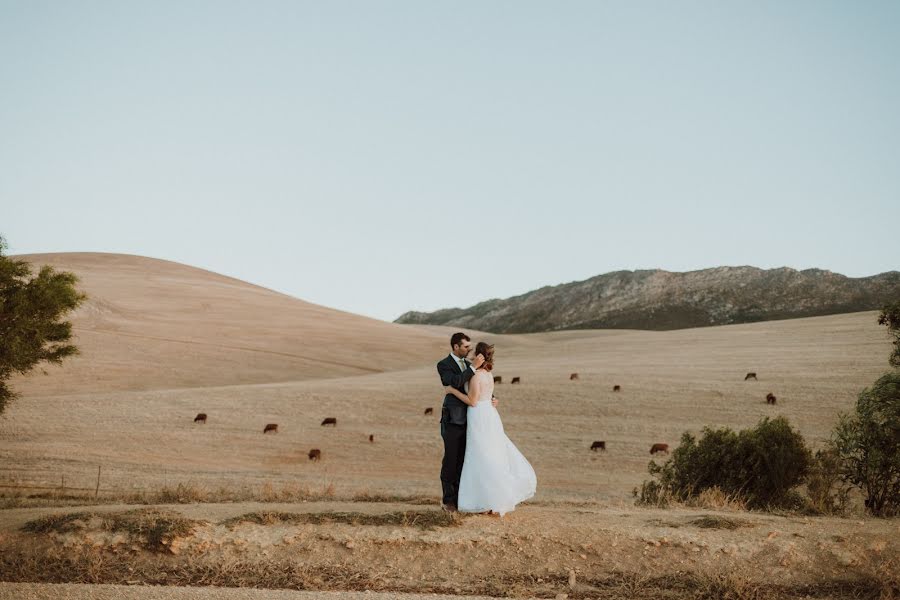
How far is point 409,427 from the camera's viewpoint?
40594 mm

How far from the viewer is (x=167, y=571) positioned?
36.6 feet

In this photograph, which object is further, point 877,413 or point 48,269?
point 48,269

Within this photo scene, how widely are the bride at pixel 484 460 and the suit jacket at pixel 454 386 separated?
8cm

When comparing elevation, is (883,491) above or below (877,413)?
below

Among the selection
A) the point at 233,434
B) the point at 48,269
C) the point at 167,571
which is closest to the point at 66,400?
the point at 233,434

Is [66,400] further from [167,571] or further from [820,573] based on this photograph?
[820,573]

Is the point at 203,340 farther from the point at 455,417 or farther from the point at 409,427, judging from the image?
the point at 455,417

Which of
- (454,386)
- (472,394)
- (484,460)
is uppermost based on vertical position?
(454,386)

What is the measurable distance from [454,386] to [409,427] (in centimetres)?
2847

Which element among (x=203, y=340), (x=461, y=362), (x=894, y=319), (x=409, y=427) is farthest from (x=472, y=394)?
(x=203, y=340)

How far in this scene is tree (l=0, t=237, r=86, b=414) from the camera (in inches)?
1131

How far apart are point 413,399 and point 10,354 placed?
22.0 meters

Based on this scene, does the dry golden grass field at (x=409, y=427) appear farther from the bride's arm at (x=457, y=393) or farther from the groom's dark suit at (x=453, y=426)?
the bride's arm at (x=457, y=393)

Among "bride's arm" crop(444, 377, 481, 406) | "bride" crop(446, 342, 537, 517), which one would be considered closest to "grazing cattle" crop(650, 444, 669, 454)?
"bride" crop(446, 342, 537, 517)
